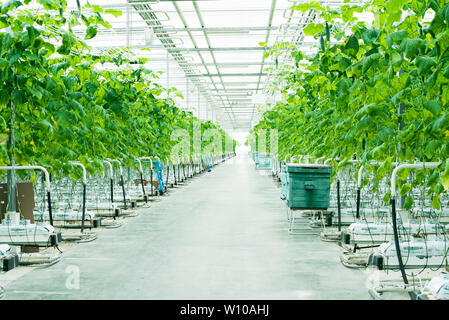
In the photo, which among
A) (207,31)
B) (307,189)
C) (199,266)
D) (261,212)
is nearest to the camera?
(199,266)

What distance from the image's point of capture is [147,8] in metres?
11.4

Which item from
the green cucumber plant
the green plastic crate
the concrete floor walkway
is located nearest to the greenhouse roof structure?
the green plastic crate

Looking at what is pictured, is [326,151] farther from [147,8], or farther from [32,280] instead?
[147,8]

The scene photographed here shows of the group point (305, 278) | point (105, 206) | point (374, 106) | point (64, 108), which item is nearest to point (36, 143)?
point (64, 108)

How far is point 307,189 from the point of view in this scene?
611 centimetres

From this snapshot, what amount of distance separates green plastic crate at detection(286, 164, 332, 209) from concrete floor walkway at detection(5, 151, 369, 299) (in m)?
0.46

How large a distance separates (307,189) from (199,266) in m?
2.25

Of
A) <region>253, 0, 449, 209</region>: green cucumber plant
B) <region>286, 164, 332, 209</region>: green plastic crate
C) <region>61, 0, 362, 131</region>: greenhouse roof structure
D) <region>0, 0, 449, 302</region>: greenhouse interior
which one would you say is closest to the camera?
<region>253, 0, 449, 209</region>: green cucumber plant

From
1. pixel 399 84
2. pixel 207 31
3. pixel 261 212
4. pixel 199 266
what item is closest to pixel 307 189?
pixel 199 266

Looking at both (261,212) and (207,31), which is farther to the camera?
(207,31)

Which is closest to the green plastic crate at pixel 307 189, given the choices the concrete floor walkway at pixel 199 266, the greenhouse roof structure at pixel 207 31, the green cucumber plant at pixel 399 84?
the concrete floor walkway at pixel 199 266

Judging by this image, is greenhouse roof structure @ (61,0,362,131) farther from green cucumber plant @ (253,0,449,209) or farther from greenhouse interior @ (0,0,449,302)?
green cucumber plant @ (253,0,449,209)

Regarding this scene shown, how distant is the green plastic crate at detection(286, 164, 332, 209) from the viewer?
6.12m

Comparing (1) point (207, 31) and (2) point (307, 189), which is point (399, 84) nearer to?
(2) point (307, 189)
